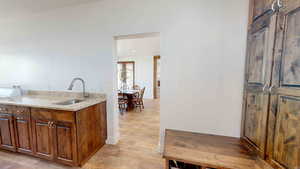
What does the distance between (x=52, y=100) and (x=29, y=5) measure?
170 centimetres

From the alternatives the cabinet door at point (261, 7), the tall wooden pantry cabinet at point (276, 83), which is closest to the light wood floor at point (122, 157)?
the tall wooden pantry cabinet at point (276, 83)

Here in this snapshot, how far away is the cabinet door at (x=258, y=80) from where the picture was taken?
3.82 feet

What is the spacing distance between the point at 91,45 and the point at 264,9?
240 centimetres

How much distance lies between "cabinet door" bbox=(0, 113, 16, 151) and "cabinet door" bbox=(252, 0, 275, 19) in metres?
3.53

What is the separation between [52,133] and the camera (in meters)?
1.77

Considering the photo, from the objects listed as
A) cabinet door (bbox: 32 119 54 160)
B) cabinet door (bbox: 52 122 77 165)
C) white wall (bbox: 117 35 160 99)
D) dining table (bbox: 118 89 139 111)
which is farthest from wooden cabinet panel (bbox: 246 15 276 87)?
white wall (bbox: 117 35 160 99)

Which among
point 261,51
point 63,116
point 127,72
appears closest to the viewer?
point 261,51

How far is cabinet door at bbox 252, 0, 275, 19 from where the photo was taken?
46.5 inches

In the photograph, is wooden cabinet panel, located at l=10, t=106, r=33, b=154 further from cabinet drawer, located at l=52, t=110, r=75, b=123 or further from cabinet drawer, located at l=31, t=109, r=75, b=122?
cabinet drawer, located at l=52, t=110, r=75, b=123

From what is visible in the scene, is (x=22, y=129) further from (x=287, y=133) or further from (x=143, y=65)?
(x=143, y=65)

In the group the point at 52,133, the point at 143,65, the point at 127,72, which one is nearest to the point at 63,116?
the point at 52,133

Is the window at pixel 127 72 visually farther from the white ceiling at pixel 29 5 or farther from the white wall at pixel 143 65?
the white ceiling at pixel 29 5

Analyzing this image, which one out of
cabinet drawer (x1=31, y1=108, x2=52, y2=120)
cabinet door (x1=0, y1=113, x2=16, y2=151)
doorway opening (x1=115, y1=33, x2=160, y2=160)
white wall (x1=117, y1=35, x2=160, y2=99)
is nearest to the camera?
cabinet drawer (x1=31, y1=108, x2=52, y2=120)

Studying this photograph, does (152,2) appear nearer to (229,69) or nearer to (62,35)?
(229,69)
